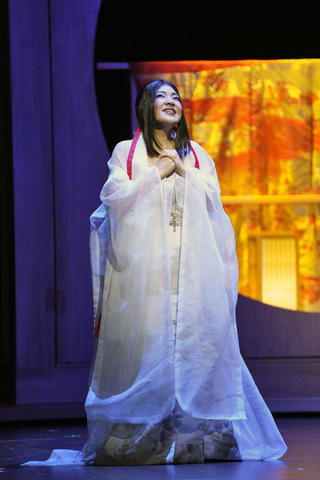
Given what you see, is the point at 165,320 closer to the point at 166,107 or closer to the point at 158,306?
the point at 158,306

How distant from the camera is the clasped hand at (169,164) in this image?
9.71 feet

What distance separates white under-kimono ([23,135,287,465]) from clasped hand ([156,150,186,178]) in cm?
3

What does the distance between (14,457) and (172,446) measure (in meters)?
0.60

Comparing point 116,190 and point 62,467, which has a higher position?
point 116,190

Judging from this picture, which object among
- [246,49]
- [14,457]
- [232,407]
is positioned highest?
[246,49]

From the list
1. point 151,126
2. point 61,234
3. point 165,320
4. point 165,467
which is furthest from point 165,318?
point 61,234

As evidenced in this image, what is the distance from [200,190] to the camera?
298cm

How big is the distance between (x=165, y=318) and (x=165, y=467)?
0.51m

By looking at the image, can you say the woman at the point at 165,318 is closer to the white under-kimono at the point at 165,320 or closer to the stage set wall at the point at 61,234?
the white under-kimono at the point at 165,320

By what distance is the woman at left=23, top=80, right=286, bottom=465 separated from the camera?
2.74 m

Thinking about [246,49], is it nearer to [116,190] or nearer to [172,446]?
[116,190]

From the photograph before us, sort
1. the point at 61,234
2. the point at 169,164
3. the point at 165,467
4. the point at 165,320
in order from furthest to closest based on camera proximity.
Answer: the point at 61,234, the point at 169,164, the point at 165,320, the point at 165,467

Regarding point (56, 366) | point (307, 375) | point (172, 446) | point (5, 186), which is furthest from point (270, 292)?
point (172, 446)

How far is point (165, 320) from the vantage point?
2.81 metres
